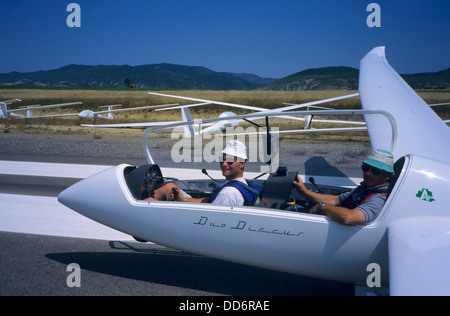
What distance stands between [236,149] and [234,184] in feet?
1.20

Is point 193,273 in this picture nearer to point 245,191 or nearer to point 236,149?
point 245,191

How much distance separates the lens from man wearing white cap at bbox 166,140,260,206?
11.5 feet

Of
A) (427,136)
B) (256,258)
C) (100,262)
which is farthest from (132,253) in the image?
(427,136)

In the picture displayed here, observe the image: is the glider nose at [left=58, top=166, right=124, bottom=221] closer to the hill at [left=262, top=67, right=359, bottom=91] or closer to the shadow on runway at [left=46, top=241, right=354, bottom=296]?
the shadow on runway at [left=46, top=241, right=354, bottom=296]

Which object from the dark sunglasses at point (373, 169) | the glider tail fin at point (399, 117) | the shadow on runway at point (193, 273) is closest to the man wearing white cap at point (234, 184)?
the shadow on runway at point (193, 273)

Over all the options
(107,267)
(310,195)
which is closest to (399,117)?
(310,195)

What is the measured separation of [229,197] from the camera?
3479mm

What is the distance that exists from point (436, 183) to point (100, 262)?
11.5 ft

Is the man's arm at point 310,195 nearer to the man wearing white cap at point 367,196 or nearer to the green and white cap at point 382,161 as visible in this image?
the man wearing white cap at point 367,196

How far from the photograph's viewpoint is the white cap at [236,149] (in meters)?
3.71

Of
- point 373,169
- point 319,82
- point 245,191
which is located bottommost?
point 245,191

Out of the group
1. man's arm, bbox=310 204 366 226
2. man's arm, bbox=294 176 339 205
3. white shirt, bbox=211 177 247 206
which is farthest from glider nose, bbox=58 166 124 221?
man's arm, bbox=310 204 366 226
